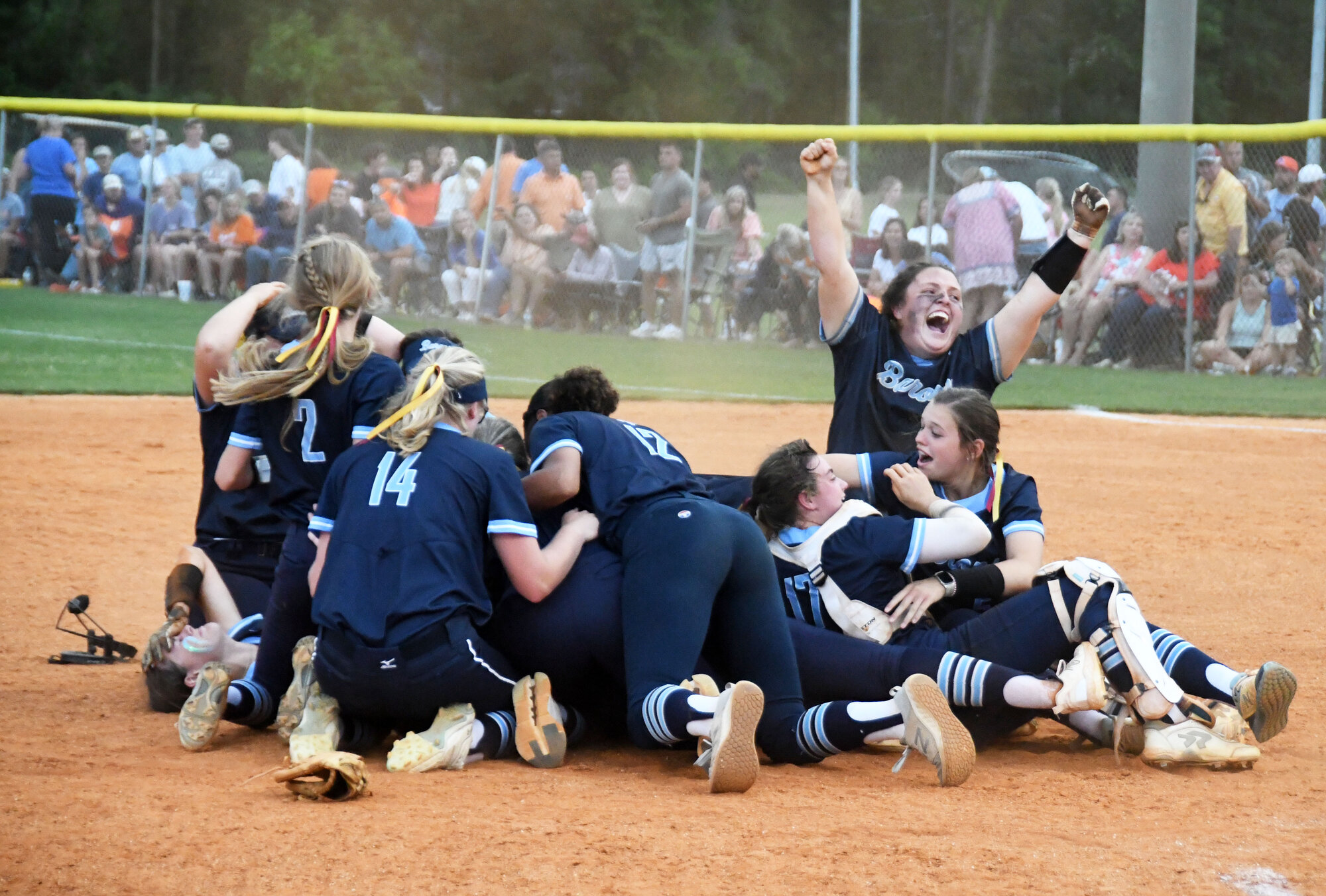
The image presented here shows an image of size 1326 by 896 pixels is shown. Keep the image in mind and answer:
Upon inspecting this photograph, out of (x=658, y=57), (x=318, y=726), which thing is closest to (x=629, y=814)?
(x=318, y=726)

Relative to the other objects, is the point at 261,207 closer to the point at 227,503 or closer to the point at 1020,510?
the point at 227,503

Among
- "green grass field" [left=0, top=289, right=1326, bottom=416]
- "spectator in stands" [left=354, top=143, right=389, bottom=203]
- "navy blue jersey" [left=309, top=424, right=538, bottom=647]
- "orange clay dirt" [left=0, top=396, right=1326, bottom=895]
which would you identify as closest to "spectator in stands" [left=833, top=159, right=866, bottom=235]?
"green grass field" [left=0, top=289, right=1326, bottom=416]

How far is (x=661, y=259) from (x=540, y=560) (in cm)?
930

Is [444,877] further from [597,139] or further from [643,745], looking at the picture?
[597,139]

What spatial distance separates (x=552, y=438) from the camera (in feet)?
12.3

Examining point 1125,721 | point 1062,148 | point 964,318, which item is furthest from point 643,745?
point 1062,148

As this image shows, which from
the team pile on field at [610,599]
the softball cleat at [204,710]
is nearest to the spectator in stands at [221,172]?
the team pile on field at [610,599]

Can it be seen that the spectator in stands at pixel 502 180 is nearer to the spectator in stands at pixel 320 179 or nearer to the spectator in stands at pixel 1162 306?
the spectator in stands at pixel 320 179

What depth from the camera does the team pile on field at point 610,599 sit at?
3.48 metres

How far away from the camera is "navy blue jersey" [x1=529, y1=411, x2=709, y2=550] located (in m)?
3.73

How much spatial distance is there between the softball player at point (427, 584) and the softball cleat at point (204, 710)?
0.89ft

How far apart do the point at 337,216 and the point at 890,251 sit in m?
5.18

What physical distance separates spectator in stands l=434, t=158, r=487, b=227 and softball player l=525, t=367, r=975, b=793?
31.2ft

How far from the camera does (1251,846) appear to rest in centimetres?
297
